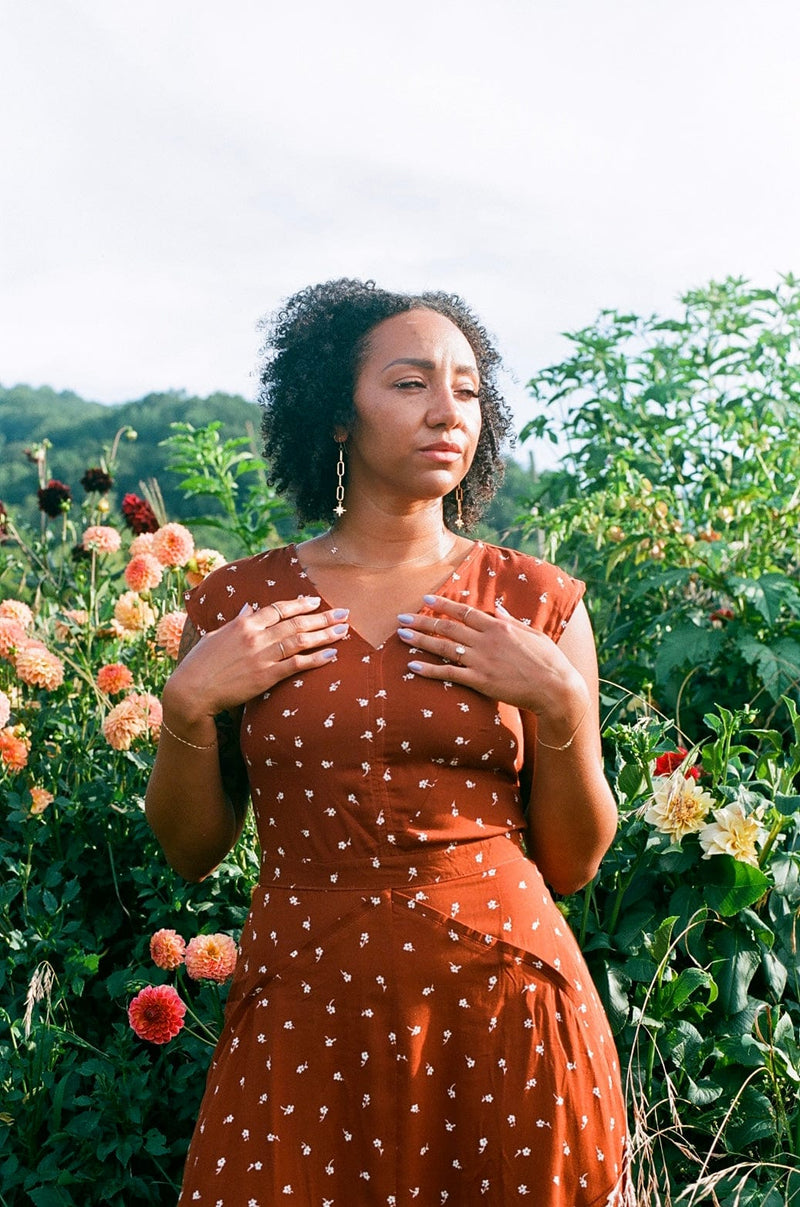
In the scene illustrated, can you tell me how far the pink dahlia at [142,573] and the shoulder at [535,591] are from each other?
142 cm

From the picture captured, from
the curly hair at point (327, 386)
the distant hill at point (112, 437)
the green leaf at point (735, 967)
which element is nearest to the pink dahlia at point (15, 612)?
the distant hill at point (112, 437)

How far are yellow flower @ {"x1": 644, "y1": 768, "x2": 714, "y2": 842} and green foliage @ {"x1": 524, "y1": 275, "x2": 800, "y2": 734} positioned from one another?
77 centimetres

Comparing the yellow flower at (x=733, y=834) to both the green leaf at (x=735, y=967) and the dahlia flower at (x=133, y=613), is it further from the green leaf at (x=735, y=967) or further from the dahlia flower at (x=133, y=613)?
the dahlia flower at (x=133, y=613)

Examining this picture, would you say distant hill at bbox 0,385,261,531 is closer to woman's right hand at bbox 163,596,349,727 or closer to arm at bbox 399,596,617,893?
woman's right hand at bbox 163,596,349,727

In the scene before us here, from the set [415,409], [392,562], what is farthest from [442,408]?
[392,562]

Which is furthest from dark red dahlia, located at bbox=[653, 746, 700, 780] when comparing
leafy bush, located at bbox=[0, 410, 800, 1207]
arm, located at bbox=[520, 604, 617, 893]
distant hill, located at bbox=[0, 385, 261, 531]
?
distant hill, located at bbox=[0, 385, 261, 531]

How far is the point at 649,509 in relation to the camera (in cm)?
379

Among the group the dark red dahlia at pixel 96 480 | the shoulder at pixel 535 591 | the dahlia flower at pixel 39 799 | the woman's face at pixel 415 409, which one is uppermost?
the woman's face at pixel 415 409

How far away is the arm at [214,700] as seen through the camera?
1918mm

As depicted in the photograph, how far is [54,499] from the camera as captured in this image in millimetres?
3873

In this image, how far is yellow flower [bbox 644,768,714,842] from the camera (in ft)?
7.79

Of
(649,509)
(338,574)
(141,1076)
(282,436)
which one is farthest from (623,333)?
(141,1076)

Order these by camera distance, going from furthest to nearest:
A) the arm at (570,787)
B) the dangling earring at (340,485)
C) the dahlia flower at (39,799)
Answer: the dahlia flower at (39,799)
the dangling earring at (340,485)
the arm at (570,787)

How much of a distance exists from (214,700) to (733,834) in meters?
1.04
